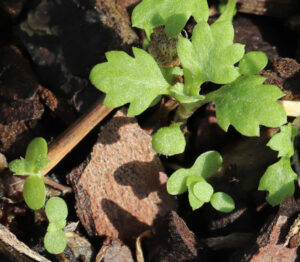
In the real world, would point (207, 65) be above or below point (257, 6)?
above

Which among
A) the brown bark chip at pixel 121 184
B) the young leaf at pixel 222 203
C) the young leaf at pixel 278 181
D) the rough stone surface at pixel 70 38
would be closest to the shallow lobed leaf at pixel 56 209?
the brown bark chip at pixel 121 184

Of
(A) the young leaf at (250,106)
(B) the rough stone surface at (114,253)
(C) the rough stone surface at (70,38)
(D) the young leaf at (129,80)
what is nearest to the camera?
(A) the young leaf at (250,106)

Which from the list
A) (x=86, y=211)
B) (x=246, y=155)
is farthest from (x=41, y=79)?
(x=246, y=155)

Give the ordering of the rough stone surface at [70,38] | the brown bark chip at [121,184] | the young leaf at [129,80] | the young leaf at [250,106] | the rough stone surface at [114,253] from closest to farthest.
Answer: the young leaf at [250,106] < the young leaf at [129,80] < the rough stone surface at [114,253] < the brown bark chip at [121,184] < the rough stone surface at [70,38]

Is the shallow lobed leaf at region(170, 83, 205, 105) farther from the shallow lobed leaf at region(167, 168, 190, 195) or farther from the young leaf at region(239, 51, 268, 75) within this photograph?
the shallow lobed leaf at region(167, 168, 190, 195)

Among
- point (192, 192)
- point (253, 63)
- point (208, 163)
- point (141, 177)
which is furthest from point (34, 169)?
point (253, 63)

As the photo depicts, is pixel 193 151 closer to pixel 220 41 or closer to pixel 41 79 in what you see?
pixel 220 41

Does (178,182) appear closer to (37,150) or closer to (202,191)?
(202,191)

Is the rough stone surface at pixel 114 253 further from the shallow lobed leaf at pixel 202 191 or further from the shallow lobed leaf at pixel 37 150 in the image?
the shallow lobed leaf at pixel 37 150
